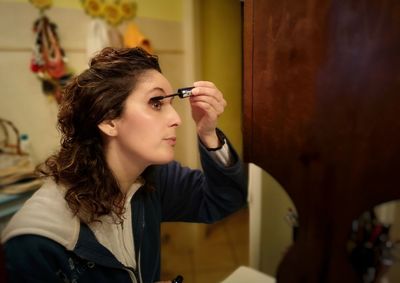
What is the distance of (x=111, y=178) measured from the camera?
28.4 inches

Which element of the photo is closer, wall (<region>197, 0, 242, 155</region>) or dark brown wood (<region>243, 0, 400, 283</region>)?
dark brown wood (<region>243, 0, 400, 283</region>)

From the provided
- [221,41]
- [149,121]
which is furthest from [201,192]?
[221,41]

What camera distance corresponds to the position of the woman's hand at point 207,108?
0.61 meters

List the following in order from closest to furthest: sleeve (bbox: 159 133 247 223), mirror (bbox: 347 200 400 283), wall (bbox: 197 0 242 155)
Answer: mirror (bbox: 347 200 400 283), sleeve (bbox: 159 133 247 223), wall (bbox: 197 0 242 155)

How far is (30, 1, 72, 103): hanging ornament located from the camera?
1381 millimetres

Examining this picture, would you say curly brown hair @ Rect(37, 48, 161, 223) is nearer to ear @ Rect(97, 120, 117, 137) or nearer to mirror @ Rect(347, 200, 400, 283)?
ear @ Rect(97, 120, 117, 137)

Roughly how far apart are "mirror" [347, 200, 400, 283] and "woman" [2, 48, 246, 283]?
272 millimetres

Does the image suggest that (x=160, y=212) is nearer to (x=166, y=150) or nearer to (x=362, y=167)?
(x=166, y=150)

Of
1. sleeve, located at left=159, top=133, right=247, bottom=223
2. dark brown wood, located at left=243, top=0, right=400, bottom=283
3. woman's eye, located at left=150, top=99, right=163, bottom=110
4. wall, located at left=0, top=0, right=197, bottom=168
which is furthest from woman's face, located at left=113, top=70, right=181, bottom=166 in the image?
wall, located at left=0, top=0, right=197, bottom=168

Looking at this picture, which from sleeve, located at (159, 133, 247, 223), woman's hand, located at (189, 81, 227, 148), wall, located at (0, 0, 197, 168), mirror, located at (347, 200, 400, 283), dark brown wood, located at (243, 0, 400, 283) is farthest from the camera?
wall, located at (0, 0, 197, 168)

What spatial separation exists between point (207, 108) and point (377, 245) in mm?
410

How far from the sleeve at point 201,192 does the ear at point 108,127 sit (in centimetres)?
22

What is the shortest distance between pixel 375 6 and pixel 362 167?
18cm

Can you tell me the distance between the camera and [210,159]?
2.18 feet
